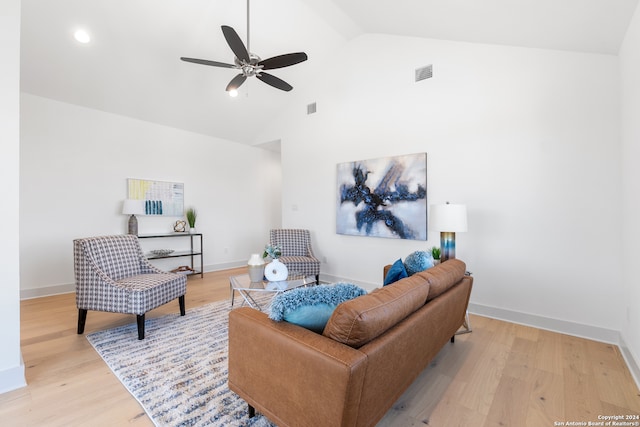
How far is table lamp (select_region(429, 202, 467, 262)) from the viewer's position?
275cm

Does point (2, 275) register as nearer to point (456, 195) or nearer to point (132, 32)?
point (132, 32)

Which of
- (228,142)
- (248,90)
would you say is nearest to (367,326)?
(248,90)

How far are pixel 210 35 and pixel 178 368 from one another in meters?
3.83

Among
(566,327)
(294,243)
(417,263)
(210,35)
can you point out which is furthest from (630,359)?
(210,35)

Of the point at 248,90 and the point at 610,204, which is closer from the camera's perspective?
the point at 610,204

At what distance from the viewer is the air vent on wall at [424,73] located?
11.9 feet

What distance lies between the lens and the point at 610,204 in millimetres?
2574

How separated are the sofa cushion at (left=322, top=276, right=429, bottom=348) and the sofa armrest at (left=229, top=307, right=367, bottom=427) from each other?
5 centimetres

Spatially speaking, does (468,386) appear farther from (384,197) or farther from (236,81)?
(236,81)

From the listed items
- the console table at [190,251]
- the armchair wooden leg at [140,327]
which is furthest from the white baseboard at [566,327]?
the console table at [190,251]

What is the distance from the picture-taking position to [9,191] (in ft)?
5.99

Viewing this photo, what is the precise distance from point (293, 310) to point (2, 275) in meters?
1.93

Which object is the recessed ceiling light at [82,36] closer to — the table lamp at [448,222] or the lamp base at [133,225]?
the lamp base at [133,225]

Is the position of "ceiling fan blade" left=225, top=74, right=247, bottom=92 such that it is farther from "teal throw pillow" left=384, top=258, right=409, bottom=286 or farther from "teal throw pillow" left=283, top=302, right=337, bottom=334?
"teal throw pillow" left=283, top=302, right=337, bottom=334
